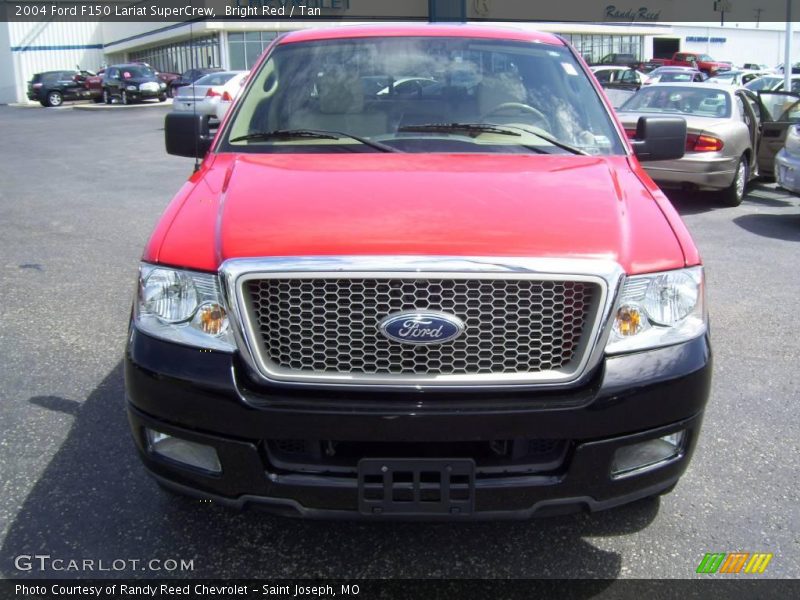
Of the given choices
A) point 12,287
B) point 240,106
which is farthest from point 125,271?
point 240,106

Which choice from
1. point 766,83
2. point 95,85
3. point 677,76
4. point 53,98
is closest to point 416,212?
point 766,83

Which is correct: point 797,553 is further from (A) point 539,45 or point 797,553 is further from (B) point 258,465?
(A) point 539,45

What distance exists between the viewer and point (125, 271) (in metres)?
7.06

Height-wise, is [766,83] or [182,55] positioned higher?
[182,55]

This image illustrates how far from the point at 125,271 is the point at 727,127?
725 cm

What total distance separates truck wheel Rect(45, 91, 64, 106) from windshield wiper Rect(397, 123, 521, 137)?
132ft

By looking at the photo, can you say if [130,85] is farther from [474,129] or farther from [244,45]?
[474,129]

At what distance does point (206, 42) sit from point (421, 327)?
158 feet

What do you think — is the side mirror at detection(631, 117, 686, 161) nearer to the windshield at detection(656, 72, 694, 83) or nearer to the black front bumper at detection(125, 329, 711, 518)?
the black front bumper at detection(125, 329, 711, 518)

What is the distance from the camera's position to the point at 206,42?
1850 inches

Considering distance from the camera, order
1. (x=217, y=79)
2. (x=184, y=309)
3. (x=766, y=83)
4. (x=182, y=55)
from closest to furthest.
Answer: (x=184, y=309)
(x=766, y=83)
(x=217, y=79)
(x=182, y=55)

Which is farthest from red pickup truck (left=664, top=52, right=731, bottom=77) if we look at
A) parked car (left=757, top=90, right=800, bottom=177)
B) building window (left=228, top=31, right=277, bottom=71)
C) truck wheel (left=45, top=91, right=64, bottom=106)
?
parked car (left=757, top=90, right=800, bottom=177)

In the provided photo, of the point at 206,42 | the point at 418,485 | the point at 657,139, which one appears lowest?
the point at 418,485

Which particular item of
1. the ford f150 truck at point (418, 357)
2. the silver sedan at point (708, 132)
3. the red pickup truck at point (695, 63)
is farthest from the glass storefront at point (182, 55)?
the ford f150 truck at point (418, 357)
